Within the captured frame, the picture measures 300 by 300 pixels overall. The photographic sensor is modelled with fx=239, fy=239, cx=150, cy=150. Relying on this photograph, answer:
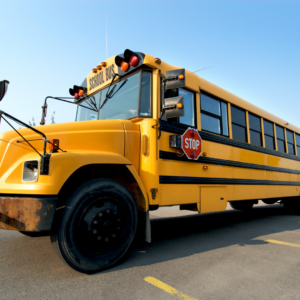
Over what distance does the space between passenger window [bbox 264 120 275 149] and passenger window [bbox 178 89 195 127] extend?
271cm

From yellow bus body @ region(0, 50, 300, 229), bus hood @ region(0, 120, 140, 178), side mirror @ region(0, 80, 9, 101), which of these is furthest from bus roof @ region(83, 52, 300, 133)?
side mirror @ region(0, 80, 9, 101)

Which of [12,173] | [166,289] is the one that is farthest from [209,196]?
[12,173]

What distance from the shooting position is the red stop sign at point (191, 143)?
325cm

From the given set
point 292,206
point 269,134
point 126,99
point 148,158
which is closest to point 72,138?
point 148,158

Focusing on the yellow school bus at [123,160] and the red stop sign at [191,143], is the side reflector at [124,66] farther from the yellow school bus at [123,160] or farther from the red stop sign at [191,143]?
the red stop sign at [191,143]

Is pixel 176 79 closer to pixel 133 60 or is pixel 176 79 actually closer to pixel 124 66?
pixel 133 60

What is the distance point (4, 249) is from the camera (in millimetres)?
2967

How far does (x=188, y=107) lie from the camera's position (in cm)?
357

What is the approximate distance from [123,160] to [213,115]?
2.10 metres

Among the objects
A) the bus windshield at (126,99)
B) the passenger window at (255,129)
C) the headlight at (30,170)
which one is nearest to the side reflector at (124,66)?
the bus windshield at (126,99)

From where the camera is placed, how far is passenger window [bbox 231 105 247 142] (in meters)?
4.46

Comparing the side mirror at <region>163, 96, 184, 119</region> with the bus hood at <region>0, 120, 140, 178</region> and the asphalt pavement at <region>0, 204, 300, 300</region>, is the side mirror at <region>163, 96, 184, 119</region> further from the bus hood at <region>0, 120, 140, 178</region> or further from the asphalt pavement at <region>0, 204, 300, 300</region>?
the asphalt pavement at <region>0, 204, 300, 300</region>

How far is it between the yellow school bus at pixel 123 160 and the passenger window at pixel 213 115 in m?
0.02

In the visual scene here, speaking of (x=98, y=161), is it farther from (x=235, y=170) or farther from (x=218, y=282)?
(x=235, y=170)
